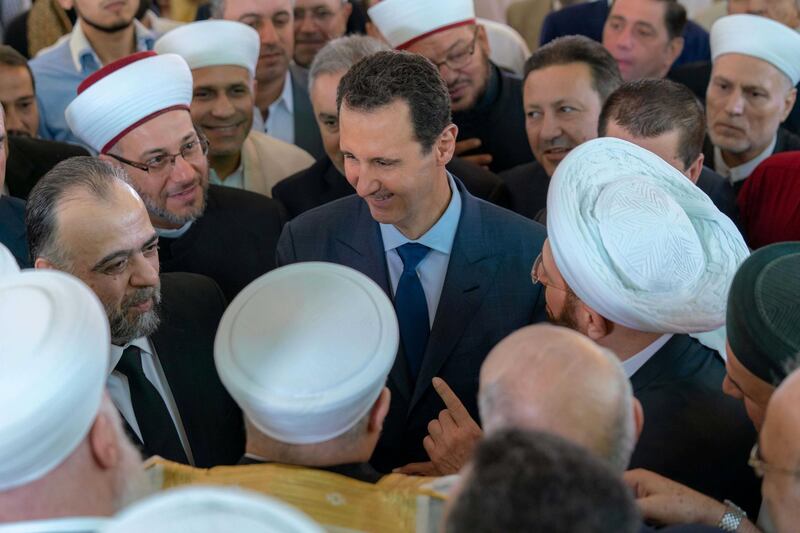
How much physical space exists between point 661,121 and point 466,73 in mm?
1111

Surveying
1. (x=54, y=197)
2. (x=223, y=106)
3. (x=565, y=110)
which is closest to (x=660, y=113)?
(x=565, y=110)

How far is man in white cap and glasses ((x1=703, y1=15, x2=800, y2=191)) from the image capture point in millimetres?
3941

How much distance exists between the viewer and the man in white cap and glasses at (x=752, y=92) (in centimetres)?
394

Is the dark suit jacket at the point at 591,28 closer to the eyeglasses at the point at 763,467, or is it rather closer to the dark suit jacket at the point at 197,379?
the dark suit jacket at the point at 197,379

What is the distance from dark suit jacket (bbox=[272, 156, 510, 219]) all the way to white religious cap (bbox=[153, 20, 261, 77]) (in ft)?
1.83

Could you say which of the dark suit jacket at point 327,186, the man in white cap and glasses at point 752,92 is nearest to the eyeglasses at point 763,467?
the dark suit jacket at point 327,186

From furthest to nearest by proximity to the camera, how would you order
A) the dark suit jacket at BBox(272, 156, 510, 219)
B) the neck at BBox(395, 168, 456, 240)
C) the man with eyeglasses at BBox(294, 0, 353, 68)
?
the man with eyeglasses at BBox(294, 0, 353, 68) < the dark suit jacket at BBox(272, 156, 510, 219) < the neck at BBox(395, 168, 456, 240)

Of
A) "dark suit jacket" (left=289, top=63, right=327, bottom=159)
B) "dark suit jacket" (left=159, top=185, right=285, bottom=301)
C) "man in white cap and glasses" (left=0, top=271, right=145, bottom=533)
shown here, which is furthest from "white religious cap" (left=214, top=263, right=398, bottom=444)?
"dark suit jacket" (left=289, top=63, right=327, bottom=159)

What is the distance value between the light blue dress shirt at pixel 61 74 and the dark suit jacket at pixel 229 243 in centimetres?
134

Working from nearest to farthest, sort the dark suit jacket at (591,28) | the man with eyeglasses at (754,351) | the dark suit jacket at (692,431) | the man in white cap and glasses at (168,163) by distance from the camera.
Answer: the man with eyeglasses at (754,351) < the dark suit jacket at (692,431) < the man in white cap and glasses at (168,163) < the dark suit jacket at (591,28)

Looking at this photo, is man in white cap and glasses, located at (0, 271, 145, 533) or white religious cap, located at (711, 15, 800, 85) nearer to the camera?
man in white cap and glasses, located at (0, 271, 145, 533)

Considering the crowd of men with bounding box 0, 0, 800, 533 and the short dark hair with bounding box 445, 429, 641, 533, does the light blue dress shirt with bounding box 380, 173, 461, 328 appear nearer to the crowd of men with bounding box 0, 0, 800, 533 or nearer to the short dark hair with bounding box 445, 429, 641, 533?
the crowd of men with bounding box 0, 0, 800, 533

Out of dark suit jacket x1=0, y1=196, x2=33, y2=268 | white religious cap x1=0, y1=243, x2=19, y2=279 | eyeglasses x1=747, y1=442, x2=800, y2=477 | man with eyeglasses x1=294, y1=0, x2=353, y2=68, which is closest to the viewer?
eyeglasses x1=747, y1=442, x2=800, y2=477

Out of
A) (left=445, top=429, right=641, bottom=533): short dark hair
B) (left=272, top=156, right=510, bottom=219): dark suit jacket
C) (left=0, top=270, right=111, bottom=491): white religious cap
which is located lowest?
(left=272, top=156, right=510, bottom=219): dark suit jacket
